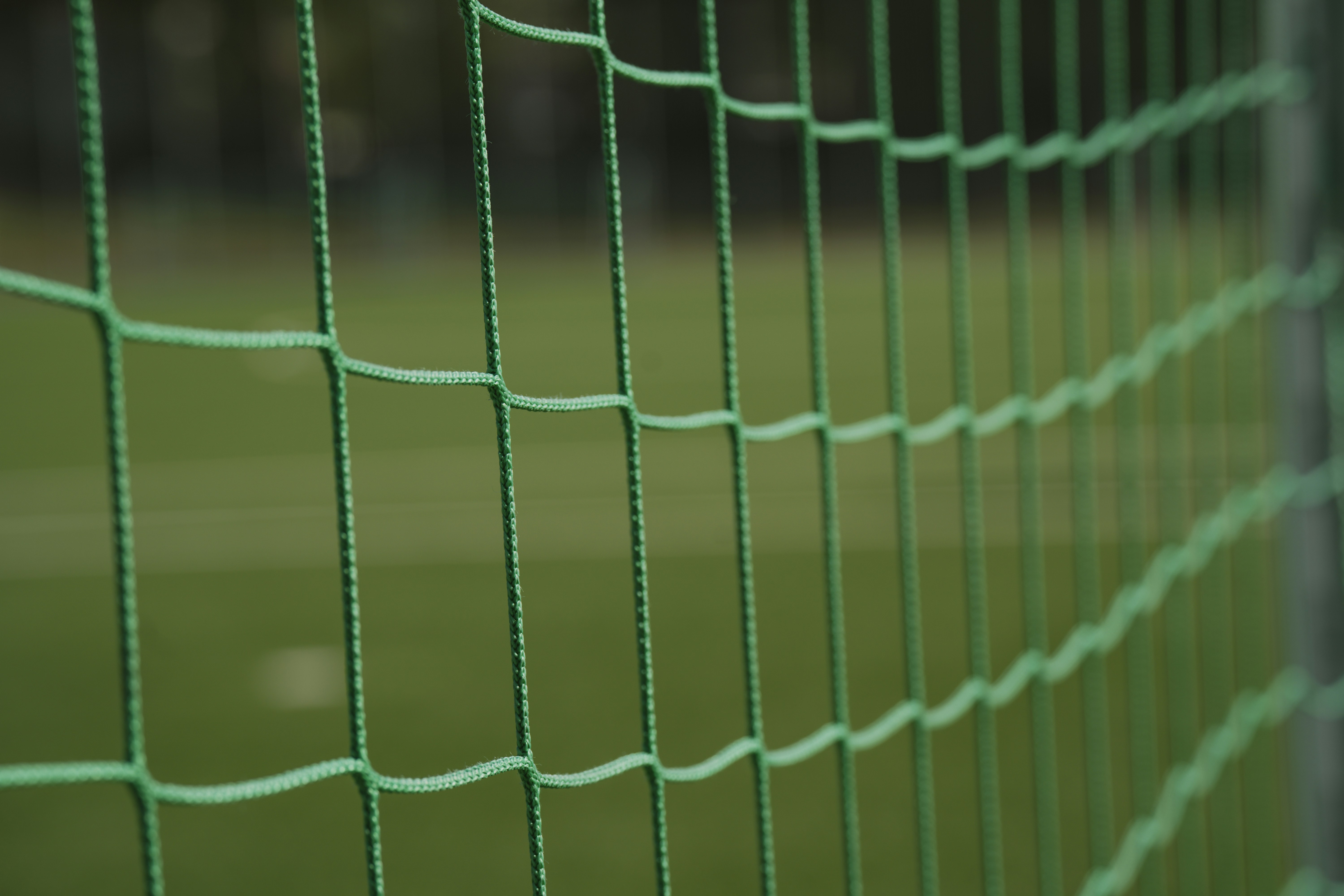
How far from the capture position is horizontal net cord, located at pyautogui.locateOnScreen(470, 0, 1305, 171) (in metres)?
0.89

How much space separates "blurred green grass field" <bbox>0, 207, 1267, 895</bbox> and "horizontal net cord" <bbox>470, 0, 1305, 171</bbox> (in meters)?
0.34

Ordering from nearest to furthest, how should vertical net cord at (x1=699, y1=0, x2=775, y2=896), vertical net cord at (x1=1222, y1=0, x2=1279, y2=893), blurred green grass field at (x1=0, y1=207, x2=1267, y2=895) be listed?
vertical net cord at (x1=699, y1=0, x2=775, y2=896)
vertical net cord at (x1=1222, y1=0, x2=1279, y2=893)
blurred green grass field at (x1=0, y1=207, x2=1267, y2=895)

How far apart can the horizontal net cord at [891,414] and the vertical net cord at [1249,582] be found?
0.09 metres

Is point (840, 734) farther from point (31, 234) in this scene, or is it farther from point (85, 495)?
point (31, 234)

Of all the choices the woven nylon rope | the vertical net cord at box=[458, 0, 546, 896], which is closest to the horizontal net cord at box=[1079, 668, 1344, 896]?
the woven nylon rope

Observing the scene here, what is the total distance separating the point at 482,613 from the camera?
3.19 meters

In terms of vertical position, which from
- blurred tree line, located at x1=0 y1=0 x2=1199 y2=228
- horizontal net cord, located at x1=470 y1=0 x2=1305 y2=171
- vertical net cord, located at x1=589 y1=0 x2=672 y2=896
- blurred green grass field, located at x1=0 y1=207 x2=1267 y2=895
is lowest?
blurred green grass field, located at x1=0 y1=207 x2=1267 y2=895

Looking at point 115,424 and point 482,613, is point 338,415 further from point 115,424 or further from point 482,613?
point 482,613

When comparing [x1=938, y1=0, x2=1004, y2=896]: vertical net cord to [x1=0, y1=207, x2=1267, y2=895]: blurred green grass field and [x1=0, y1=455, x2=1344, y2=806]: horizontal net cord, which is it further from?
[x1=0, y1=207, x2=1267, y2=895]: blurred green grass field

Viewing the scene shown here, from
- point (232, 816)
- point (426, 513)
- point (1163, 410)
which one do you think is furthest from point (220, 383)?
point (1163, 410)

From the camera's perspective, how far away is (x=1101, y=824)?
1485mm

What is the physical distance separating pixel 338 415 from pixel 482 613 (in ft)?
8.16

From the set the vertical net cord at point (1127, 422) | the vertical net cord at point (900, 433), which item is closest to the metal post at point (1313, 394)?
the vertical net cord at point (1127, 422)

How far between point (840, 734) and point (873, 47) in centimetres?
48
